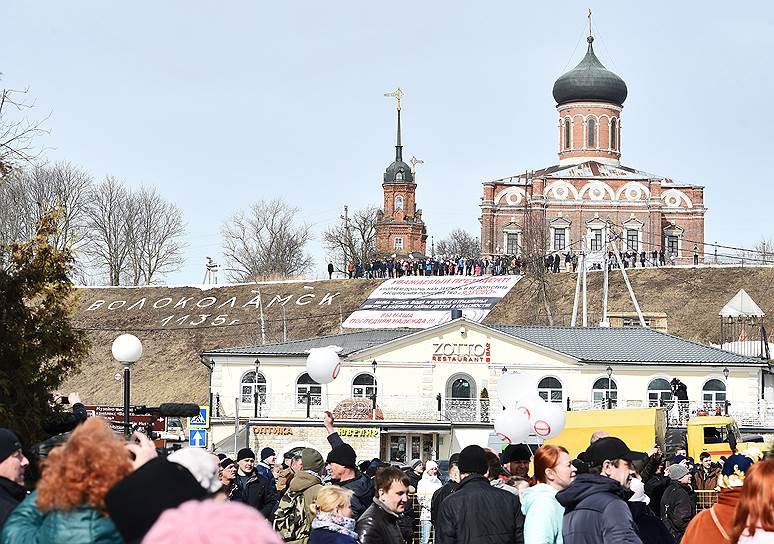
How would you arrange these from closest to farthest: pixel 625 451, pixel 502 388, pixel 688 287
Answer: pixel 625 451, pixel 502 388, pixel 688 287

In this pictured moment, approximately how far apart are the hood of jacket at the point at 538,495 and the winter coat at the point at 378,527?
100 cm

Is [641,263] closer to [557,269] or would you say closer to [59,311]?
[557,269]

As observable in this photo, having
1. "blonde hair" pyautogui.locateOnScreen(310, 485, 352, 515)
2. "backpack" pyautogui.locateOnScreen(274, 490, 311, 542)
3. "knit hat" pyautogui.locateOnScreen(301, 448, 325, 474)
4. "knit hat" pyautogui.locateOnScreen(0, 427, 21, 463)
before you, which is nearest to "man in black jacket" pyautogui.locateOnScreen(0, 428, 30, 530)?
"knit hat" pyautogui.locateOnScreen(0, 427, 21, 463)

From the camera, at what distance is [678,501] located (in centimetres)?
1417

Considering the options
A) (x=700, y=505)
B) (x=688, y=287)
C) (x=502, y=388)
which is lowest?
(x=700, y=505)

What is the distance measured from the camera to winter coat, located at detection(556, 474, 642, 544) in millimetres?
8586

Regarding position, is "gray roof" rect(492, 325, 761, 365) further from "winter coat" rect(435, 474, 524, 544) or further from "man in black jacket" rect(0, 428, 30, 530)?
"man in black jacket" rect(0, 428, 30, 530)

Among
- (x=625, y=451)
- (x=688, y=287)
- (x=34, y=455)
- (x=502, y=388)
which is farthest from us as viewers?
(x=688, y=287)

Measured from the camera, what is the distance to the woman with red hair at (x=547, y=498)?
9398 millimetres

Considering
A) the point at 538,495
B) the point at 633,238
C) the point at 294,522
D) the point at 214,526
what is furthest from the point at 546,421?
the point at 633,238

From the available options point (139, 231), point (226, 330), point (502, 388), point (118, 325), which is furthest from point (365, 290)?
point (502, 388)

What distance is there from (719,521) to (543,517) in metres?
2.40

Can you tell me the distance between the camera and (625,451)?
924 centimetres

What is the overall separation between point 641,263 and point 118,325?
111 ft
